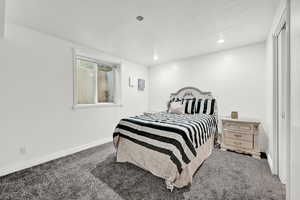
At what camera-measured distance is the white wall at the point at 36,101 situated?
82.8 inches

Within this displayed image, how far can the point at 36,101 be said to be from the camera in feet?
7.85

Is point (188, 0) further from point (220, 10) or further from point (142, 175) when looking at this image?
point (142, 175)

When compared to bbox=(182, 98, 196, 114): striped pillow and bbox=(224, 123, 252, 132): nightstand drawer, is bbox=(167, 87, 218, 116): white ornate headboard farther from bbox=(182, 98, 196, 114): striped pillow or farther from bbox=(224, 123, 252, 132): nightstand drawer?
bbox=(224, 123, 252, 132): nightstand drawer

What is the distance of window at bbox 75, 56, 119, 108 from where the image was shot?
3.23 m

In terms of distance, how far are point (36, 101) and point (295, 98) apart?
3537 mm

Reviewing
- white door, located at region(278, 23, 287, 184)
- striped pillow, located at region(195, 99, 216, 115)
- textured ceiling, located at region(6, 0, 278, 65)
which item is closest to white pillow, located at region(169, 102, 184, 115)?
striped pillow, located at region(195, 99, 216, 115)

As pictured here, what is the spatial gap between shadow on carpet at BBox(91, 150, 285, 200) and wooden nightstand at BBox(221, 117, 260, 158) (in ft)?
0.92

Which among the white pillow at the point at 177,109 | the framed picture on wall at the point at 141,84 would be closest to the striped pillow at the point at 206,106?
the white pillow at the point at 177,109

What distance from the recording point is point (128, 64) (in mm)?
4309

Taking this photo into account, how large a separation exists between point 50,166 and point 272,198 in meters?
3.29

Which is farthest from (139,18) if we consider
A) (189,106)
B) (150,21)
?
(189,106)

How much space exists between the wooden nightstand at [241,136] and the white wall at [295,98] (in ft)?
5.67

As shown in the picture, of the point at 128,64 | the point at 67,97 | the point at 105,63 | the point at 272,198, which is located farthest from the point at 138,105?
the point at 272,198

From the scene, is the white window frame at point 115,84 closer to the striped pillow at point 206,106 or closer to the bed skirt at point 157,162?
the bed skirt at point 157,162
